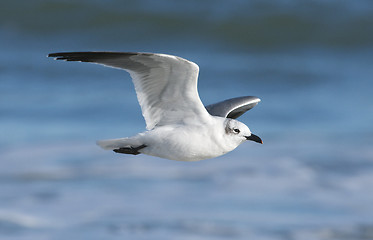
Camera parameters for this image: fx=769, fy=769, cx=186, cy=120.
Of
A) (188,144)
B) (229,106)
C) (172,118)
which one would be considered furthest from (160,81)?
(229,106)

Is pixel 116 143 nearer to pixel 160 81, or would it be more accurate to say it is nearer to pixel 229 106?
pixel 160 81

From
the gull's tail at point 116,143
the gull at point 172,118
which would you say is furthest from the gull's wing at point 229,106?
the gull's tail at point 116,143

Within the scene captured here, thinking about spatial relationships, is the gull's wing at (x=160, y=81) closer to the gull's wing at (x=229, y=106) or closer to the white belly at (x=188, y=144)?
the white belly at (x=188, y=144)

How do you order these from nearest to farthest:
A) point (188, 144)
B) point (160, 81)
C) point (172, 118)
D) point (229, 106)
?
point (188, 144) → point (160, 81) → point (172, 118) → point (229, 106)

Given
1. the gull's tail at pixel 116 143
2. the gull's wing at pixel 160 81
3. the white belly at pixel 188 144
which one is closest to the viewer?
the gull's wing at pixel 160 81

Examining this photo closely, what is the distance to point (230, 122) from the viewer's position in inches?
215

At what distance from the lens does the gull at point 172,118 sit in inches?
208

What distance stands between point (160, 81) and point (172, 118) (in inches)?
11.6

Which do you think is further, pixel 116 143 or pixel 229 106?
pixel 229 106

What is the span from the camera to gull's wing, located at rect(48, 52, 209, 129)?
5.18 meters

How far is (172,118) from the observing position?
5570 millimetres

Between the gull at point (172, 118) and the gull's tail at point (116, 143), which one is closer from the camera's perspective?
the gull at point (172, 118)

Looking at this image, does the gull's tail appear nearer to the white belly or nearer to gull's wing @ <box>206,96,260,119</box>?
the white belly

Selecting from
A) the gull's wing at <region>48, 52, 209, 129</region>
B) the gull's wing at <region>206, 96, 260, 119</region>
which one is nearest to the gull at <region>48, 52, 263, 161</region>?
the gull's wing at <region>48, 52, 209, 129</region>
